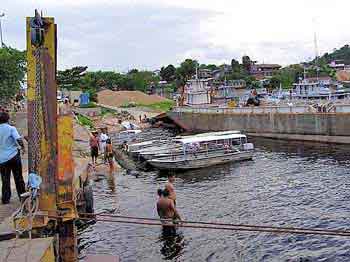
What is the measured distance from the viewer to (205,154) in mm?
32875

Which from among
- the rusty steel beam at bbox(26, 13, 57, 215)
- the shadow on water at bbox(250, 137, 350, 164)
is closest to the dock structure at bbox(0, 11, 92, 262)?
the rusty steel beam at bbox(26, 13, 57, 215)

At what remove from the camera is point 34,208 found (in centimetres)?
978

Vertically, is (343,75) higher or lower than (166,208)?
higher

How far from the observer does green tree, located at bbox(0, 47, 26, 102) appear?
3934 centimetres

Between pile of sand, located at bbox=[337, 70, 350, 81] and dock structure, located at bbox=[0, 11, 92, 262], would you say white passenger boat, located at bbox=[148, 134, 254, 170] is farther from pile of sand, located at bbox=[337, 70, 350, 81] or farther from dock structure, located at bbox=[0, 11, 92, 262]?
pile of sand, located at bbox=[337, 70, 350, 81]

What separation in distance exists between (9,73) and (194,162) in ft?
60.2

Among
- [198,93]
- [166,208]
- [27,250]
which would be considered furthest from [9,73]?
[198,93]

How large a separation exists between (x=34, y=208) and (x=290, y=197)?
1552cm

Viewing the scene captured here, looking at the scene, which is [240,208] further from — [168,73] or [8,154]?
[168,73]

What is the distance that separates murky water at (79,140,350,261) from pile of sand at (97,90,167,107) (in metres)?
69.4

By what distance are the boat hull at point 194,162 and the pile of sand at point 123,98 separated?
68.4 m

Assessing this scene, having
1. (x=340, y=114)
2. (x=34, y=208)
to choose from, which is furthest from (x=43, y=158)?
(x=340, y=114)

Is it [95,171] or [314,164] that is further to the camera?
[314,164]

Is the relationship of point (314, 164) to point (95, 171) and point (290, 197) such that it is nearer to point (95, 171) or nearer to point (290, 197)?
point (290, 197)
